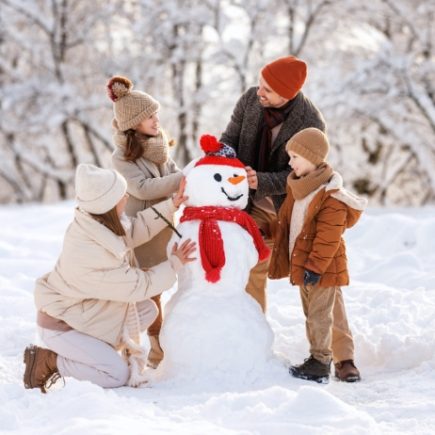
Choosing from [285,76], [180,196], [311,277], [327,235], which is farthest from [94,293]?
[285,76]

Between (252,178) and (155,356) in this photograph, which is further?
(155,356)

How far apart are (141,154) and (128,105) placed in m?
0.29

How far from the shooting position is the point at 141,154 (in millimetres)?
3961

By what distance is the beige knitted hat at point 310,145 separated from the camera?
368 centimetres

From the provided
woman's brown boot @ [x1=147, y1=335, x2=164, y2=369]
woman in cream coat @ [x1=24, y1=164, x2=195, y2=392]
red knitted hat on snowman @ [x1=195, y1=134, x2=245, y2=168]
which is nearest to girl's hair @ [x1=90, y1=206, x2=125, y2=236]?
woman in cream coat @ [x1=24, y1=164, x2=195, y2=392]

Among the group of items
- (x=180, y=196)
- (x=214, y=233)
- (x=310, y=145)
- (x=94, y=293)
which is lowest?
(x=94, y=293)

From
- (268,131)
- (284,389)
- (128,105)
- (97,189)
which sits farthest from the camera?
(268,131)

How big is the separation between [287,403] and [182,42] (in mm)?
11549

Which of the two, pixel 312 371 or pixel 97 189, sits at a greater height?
pixel 97 189

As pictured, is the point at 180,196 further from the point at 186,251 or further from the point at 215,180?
the point at 186,251

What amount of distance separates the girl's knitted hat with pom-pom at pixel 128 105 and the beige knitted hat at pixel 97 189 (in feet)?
1.69

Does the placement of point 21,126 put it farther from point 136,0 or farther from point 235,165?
point 235,165

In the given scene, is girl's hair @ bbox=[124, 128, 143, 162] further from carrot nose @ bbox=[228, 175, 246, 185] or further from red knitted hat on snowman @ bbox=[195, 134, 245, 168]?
carrot nose @ bbox=[228, 175, 246, 185]

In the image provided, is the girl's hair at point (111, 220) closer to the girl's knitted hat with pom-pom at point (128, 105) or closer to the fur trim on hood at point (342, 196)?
the girl's knitted hat with pom-pom at point (128, 105)
